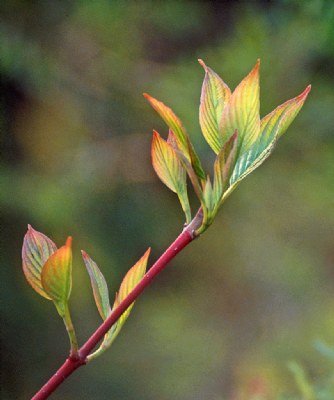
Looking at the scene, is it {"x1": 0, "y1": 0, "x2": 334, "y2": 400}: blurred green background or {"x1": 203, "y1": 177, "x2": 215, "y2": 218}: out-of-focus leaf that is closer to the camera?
{"x1": 203, "y1": 177, "x2": 215, "y2": 218}: out-of-focus leaf

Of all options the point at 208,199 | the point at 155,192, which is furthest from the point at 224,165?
the point at 155,192

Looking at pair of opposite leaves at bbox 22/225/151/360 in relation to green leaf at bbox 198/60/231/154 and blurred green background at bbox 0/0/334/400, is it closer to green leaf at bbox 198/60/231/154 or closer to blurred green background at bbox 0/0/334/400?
green leaf at bbox 198/60/231/154

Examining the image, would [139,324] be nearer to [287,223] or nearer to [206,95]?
[287,223]

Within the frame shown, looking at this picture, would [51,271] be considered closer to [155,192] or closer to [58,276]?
[58,276]

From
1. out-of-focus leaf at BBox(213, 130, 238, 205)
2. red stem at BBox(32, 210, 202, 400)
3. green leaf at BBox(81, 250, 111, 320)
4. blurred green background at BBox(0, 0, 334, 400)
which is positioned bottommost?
blurred green background at BBox(0, 0, 334, 400)

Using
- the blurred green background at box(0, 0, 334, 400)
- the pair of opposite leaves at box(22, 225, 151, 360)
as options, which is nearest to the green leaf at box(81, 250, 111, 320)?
the pair of opposite leaves at box(22, 225, 151, 360)

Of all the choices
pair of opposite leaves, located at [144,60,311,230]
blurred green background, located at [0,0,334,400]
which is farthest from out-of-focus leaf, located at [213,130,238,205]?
blurred green background, located at [0,0,334,400]

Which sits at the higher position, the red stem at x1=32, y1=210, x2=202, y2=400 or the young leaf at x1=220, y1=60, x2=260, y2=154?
the young leaf at x1=220, y1=60, x2=260, y2=154
